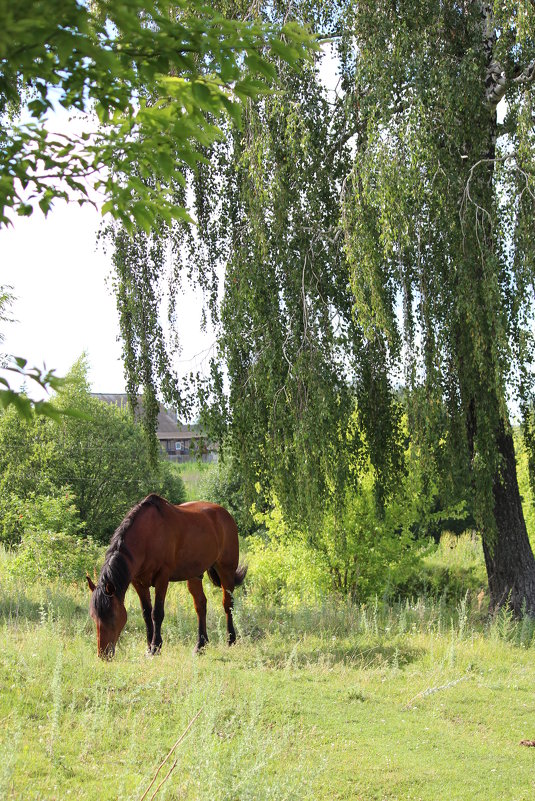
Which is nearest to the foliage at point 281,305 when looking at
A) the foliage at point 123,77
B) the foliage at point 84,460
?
the foliage at point 123,77

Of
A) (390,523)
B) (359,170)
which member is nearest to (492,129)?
(359,170)

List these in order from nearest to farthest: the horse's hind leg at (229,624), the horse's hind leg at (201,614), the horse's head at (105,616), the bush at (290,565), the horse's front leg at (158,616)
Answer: the horse's head at (105,616)
the horse's front leg at (158,616)
the horse's hind leg at (201,614)
the horse's hind leg at (229,624)
the bush at (290,565)

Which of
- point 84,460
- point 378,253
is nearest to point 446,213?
point 378,253

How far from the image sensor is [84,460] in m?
26.8

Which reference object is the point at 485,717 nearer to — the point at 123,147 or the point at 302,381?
the point at 302,381

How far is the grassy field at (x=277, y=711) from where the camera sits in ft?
16.8

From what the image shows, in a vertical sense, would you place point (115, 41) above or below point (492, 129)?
below

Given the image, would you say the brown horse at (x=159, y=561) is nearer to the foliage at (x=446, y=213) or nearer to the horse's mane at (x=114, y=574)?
the horse's mane at (x=114, y=574)

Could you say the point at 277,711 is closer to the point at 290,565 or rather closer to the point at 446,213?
the point at 446,213

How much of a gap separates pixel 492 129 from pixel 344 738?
7663mm

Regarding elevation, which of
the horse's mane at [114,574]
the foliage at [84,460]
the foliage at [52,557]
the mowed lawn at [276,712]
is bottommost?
the mowed lawn at [276,712]

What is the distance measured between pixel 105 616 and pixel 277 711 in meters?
2.05

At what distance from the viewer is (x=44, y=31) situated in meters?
2.55

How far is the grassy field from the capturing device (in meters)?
5.13
